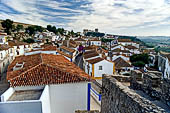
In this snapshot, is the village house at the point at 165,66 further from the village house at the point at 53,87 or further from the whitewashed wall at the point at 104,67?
the village house at the point at 53,87

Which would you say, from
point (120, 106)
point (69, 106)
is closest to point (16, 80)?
point (69, 106)

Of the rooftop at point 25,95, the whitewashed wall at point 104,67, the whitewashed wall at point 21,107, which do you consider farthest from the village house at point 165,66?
the whitewashed wall at point 21,107

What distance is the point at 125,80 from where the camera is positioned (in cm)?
784

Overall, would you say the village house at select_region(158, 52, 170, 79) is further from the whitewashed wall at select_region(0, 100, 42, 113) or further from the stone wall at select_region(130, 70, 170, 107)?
the whitewashed wall at select_region(0, 100, 42, 113)

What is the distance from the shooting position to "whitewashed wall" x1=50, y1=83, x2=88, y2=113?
26.0ft

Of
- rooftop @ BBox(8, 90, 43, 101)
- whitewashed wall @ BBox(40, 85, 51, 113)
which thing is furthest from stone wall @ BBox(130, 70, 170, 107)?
rooftop @ BBox(8, 90, 43, 101)

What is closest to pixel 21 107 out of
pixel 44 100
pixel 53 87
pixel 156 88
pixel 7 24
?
pixel 44 100

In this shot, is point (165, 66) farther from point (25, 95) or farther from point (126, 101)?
point (25, 95)

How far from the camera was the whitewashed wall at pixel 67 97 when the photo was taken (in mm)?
7911

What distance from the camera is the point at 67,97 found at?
8.12 m

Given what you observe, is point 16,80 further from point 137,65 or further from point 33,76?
point 137,65

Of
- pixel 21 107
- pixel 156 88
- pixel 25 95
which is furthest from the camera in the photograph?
pixel 25 95

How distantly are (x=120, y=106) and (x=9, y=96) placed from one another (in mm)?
5890

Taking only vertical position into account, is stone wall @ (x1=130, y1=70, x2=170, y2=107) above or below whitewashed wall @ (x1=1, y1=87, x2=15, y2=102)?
above
